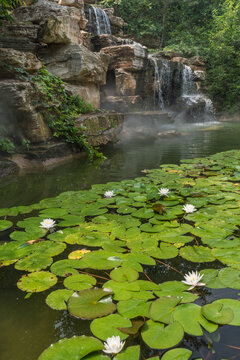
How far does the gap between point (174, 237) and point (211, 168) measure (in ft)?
6.18

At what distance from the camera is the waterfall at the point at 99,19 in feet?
33.6

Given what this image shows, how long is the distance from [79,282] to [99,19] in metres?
12.1

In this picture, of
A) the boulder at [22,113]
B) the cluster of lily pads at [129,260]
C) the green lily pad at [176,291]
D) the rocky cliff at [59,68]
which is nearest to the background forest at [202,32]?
the rocky cliff at [59,68]

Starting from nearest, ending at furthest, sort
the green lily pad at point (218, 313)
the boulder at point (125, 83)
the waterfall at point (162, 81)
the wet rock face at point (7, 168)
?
1. the green lily pad at point (218, 313)
2. the wet rock face at point (7, 168)
3. the boulder at point (125, 83)
4. the waterfall at point (162, 81)

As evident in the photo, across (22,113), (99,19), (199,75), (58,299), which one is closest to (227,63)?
(199,75)

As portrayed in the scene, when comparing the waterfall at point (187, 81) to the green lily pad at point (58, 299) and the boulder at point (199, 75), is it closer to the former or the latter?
the boulder at point (199, 75)

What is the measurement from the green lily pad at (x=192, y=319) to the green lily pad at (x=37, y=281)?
55 centimetres

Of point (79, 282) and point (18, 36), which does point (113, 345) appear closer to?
point (79, 282)

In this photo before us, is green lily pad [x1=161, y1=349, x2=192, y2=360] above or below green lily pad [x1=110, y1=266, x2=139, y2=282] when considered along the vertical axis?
above

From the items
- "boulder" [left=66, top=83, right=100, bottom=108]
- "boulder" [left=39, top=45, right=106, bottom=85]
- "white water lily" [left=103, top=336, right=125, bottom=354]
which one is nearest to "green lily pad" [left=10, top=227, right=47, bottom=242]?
"white water lily" [left=103, top=336, right=125, bottom=354]

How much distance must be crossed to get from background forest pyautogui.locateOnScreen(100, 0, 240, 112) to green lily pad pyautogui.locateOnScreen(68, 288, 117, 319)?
13466 millimetres

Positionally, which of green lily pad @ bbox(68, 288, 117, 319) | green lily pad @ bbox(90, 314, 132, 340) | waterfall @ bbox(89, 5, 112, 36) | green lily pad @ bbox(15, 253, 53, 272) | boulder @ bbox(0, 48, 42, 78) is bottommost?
green lily pad @ bbox(15, 253, 53, 272)

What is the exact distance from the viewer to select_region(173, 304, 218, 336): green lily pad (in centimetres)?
81

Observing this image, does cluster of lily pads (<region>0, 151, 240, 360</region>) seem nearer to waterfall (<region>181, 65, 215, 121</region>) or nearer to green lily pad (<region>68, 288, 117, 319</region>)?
green lily pad (<region>68, 288, 117, 319</region>)
